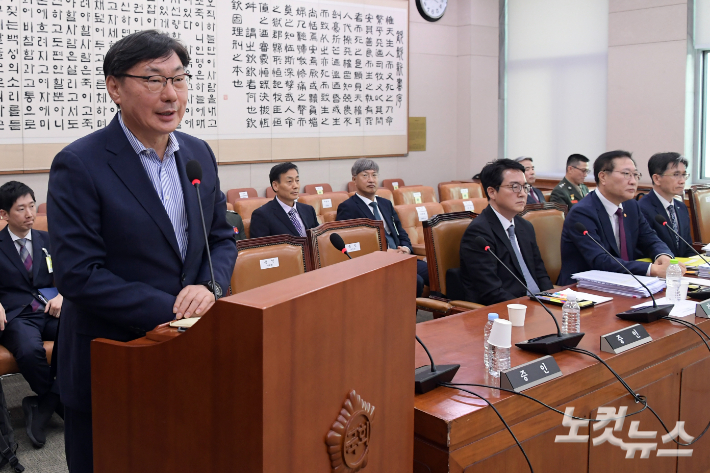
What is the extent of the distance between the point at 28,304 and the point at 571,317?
2505mm

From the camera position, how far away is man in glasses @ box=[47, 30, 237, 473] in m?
1.31

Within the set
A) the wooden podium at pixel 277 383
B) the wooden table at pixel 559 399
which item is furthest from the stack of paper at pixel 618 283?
the wooden podium at pixel 277 383

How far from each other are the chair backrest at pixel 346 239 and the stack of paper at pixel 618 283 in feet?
3.18

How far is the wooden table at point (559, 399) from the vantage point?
1400 mm

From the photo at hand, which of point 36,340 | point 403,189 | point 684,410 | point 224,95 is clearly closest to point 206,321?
point 684,410

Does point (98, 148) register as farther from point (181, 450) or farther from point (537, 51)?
point (537, 51)

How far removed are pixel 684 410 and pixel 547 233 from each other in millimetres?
1783

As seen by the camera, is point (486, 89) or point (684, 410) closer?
point (684, 410)

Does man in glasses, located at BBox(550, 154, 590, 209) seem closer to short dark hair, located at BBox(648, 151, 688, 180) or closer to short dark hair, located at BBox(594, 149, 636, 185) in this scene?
short dark hair, located at BBox(648, 151, 688, 180)

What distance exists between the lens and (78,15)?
5.71m

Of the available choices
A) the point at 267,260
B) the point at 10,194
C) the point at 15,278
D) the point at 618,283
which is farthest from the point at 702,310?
the point at 10,194

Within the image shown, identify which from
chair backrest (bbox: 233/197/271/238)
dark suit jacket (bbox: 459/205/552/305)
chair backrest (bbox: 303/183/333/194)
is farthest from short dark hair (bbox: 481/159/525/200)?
chair backrest (bbox: 303/183/333/194)

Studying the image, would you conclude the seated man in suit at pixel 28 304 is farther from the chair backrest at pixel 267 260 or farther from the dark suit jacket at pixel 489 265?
the dark suit jacket at pixel 489 265

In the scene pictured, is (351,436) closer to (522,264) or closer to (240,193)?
(522,264)
